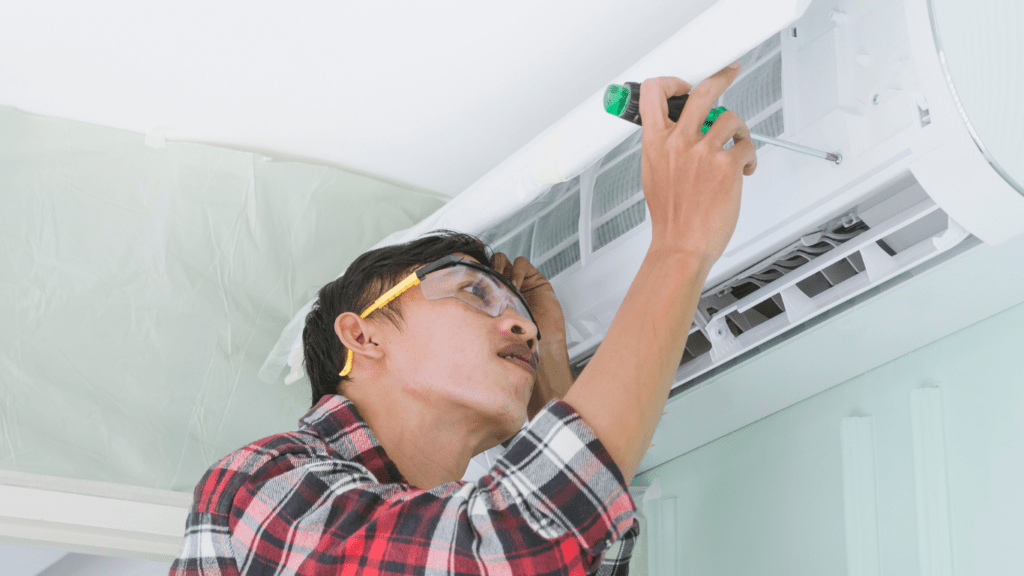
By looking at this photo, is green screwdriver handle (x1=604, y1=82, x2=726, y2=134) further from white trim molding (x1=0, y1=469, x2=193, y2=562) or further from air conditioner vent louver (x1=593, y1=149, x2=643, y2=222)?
white trim molding (x1=0, y1=469, x2=193, y2=562)

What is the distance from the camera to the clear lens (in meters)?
1.30

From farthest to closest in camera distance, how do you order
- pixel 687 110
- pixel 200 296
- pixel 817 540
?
pixel 200 296, pixel 817 540, pixel 687 110

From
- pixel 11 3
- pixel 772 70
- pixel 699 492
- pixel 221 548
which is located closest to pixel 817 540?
pixel 699 492

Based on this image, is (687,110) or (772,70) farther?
(772,70)

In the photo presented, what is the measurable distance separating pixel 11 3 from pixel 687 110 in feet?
3.79

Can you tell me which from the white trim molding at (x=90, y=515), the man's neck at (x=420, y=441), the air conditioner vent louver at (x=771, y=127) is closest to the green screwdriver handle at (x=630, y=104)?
the air conditioner vent louver at (x=771, y=127)

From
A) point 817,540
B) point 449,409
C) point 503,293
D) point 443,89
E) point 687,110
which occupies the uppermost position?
point 443,89

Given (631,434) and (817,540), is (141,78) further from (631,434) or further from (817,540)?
(817,540)

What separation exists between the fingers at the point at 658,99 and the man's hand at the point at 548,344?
0.45 metres

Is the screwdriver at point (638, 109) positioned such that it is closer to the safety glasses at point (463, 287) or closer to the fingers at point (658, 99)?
the fingers at point (658, 99)

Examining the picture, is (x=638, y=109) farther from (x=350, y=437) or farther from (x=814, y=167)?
(x=350, y=437)

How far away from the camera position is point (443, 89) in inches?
64.0

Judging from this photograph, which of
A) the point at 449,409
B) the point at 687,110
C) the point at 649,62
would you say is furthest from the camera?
the point at 449,409

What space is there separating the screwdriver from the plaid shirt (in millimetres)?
358
